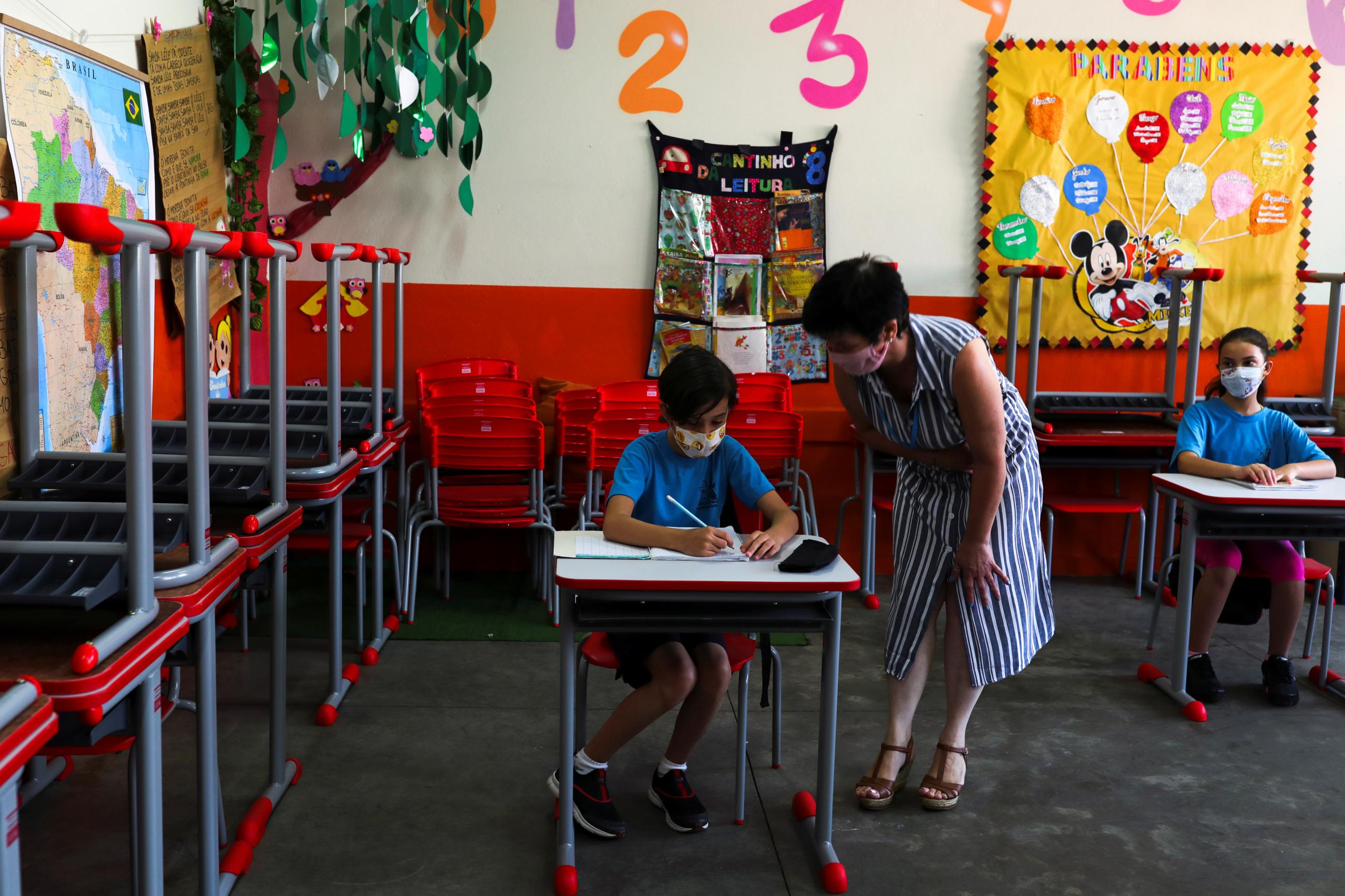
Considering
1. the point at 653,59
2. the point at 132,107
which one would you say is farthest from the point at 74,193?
the point at 653,59

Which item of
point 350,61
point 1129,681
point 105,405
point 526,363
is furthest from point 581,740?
point 350,61

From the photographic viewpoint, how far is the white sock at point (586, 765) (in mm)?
2506

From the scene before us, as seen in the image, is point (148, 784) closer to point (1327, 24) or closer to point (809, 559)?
point (809, 559)

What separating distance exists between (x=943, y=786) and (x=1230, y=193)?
3712 millimetres

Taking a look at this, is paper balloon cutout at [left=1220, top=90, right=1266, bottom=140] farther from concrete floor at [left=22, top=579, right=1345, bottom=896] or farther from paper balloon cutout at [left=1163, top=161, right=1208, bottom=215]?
concrete floor at [left=22, top=579, right=1345, bottom=896]

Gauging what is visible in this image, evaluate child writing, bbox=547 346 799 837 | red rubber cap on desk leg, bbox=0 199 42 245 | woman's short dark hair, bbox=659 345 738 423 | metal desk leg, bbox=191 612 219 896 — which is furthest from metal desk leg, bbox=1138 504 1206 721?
red rubber cap on desk leg, bbox=0 199 42 245

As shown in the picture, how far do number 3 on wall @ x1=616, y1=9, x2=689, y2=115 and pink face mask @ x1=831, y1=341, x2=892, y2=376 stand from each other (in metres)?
2.92

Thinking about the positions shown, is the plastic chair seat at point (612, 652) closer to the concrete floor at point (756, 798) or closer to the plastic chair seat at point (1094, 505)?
the concrete floor at point (756, 798)

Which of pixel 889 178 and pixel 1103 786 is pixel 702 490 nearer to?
pixel 1103 786

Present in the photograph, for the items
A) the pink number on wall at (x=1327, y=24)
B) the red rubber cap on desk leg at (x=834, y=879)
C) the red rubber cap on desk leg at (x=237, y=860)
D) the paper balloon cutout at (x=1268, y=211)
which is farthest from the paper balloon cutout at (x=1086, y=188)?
the red rubber cap on desk leg at (x=237, y=860)

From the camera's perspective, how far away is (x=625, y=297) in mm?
5023

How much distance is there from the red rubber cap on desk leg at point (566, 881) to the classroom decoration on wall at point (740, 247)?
10.0ft

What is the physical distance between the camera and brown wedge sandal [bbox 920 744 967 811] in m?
2.67

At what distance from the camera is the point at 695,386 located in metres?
2.41
